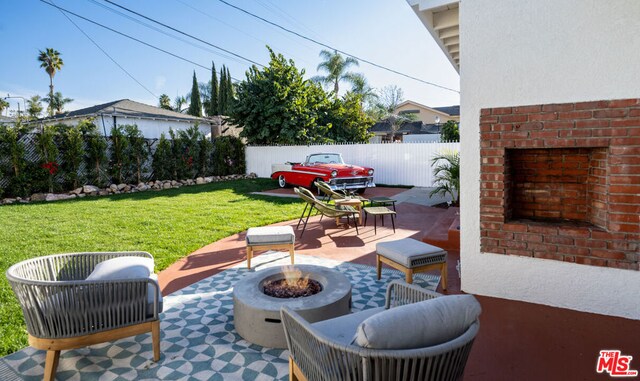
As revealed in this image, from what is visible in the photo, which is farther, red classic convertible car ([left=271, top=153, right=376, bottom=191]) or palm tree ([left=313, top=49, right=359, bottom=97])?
palm tree ([left=313, top=49, right=359, bottom=97])

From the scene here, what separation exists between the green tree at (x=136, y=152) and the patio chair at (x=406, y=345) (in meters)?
13.4

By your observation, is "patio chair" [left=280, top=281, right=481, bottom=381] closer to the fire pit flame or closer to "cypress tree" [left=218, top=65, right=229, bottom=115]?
the fire pit flame

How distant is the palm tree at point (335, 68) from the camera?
26.1 metres

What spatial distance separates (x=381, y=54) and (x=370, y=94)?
24.9 feet

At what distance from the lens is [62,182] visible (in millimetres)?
11414

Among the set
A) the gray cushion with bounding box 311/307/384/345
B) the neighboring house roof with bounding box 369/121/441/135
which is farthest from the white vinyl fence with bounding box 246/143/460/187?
the neighboring house roof with bounding box 369/121/441/135

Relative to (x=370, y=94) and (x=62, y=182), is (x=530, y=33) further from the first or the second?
(x=370, y=94)

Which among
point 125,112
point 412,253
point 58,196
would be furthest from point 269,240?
point 125,112

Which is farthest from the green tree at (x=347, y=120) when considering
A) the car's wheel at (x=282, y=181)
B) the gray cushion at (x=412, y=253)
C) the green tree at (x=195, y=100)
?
the green tree at (x=195, y=100)

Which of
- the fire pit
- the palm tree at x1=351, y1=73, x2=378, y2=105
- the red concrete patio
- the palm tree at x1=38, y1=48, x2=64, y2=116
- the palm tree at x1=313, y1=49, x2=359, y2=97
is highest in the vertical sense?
the palm tree at x1=38, y1=48, x2=64, y2=116

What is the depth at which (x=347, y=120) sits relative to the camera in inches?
833

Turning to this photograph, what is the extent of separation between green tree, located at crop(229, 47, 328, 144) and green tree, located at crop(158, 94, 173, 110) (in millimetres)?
27161

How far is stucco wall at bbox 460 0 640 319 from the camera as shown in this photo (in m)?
2.80

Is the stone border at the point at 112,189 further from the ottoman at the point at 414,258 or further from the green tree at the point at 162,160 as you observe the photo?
the ottoman at the point at 414,258
